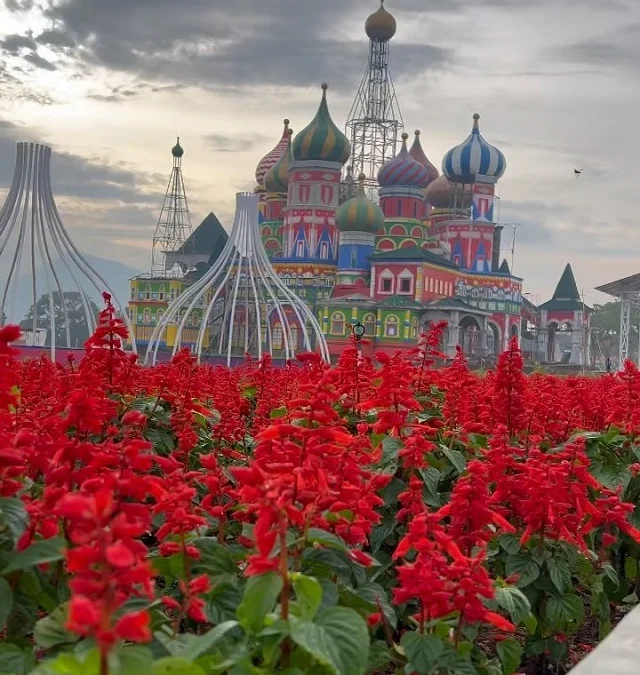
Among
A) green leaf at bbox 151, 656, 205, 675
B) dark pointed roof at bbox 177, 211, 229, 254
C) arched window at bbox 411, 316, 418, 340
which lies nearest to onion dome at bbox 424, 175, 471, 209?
arched window at bbox 411, 316, 418, 340

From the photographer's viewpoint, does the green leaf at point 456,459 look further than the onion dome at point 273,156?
No

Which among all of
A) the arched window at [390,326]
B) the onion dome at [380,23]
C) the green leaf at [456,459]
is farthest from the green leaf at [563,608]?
the onion dome at [380,23]

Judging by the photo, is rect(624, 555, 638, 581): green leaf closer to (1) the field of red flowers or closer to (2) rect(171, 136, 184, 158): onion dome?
(1) the field of red flowers

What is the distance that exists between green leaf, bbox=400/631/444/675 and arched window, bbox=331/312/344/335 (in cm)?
4303

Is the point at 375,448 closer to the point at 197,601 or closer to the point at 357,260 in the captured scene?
the point at 197,601

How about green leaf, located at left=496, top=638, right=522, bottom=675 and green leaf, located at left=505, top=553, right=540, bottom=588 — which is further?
green leaf, located at left=505, top=553, right=540, bottom=588

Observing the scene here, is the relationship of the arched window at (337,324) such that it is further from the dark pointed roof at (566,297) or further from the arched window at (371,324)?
the dark pointed roof at (566,297)

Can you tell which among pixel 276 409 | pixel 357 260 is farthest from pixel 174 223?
pixel 276 409

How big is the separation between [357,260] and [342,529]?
45.4 meters

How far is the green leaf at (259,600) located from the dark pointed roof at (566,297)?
5848 cm

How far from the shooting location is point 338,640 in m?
2.01

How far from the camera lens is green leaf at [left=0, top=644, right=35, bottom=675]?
204 centimetres

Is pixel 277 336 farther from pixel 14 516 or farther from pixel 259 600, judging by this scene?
pixel 259 600

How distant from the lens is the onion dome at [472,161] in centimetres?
5219
